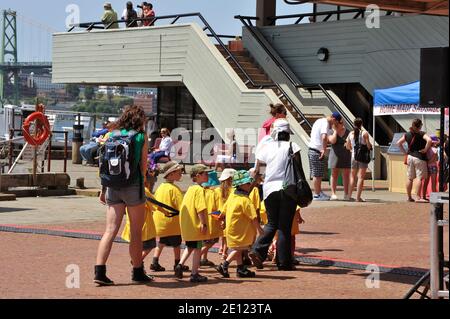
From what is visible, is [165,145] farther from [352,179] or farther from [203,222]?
[203,222]

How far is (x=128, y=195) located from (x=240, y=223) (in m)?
1.32

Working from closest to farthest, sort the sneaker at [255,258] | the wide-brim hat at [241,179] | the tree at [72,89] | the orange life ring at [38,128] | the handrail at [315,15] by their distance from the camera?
the wide-brim hat at [241,179] → the sneaker at [255,258] → the orange life ring at [38,128] → the handrail at [315,15] → the tree at [72,89]

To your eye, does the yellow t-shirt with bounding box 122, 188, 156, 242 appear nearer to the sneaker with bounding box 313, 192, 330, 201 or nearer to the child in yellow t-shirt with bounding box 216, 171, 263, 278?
the child in yellow t-shirt with bounding box 216, 171, 263, 278

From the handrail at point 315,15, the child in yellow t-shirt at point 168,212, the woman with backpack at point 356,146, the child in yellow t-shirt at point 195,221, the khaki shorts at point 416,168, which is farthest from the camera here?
the handrail at point 315,15

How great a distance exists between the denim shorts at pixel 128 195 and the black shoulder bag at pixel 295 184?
1.86m

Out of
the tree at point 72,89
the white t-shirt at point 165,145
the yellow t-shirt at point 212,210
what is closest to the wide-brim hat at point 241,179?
the yellow t-shirt at point 212,210

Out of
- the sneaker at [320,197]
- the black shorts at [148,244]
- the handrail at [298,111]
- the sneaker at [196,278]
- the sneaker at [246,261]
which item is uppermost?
the handrail at [298,111]

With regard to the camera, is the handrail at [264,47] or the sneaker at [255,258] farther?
the handrail at [264,47]

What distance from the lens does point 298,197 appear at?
11242 mm

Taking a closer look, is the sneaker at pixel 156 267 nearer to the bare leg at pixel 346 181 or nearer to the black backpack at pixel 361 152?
the bare leg at pixel 346 181

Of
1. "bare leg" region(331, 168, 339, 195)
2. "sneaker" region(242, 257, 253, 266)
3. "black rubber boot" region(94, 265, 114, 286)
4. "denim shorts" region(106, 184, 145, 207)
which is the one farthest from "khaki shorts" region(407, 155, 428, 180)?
"black rubber boot" region(94, 265, 114, 286)

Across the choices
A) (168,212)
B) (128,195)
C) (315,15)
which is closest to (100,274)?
(128,195)

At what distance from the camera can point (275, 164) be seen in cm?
1139

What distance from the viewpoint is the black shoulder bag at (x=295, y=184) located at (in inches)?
442
